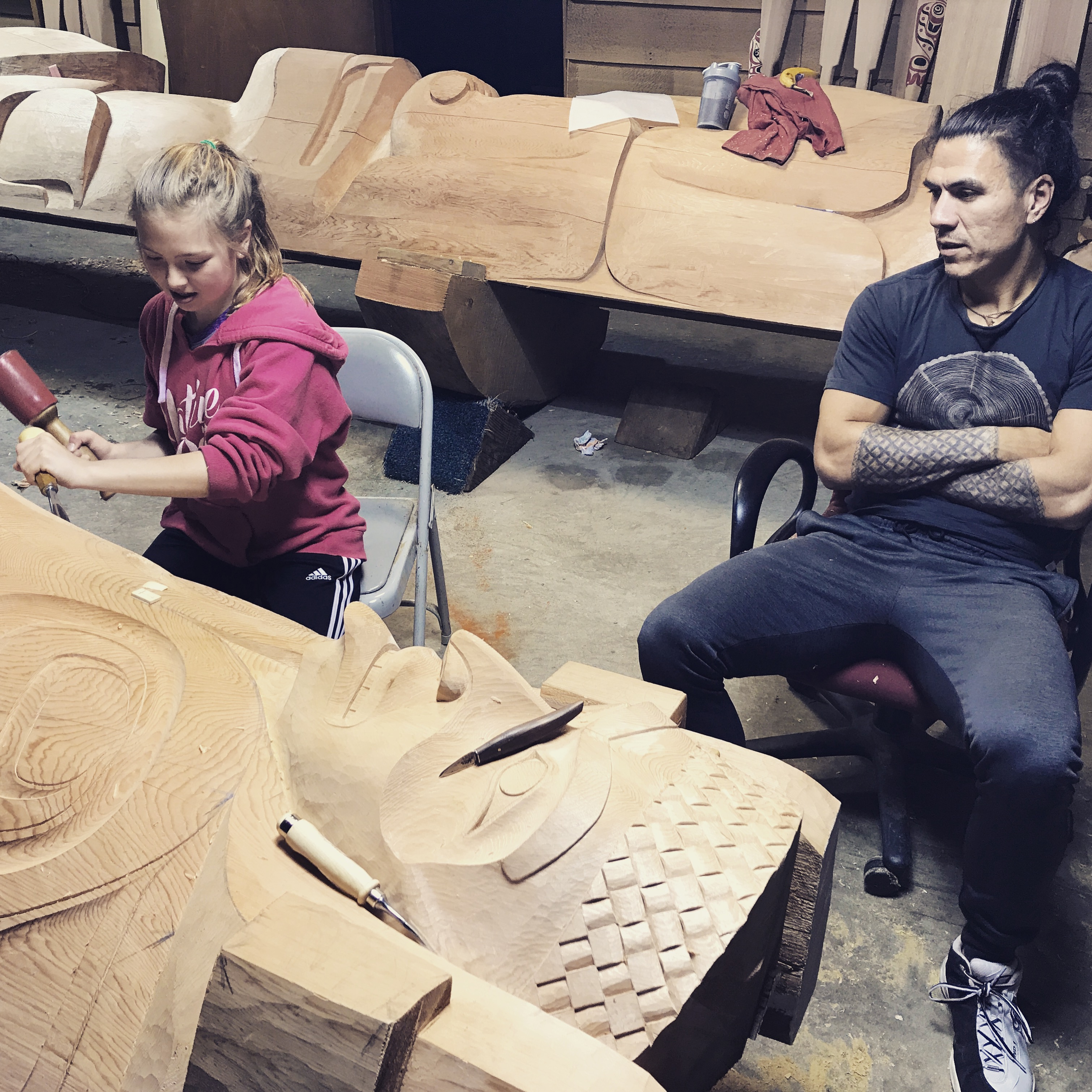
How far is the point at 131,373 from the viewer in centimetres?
454

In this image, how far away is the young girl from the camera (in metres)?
1.64

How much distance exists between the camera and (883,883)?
208 centimetres

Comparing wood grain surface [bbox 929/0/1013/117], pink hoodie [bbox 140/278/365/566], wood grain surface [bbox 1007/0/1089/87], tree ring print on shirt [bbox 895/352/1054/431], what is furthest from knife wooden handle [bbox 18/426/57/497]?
wood grain surface [bbox 1007/0/1089/87]

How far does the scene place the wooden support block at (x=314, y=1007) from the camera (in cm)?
78

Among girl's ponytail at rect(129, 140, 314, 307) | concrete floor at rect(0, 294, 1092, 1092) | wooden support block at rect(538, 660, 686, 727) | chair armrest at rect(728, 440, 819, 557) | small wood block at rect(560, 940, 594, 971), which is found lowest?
concrete floor at rect(0, 294, 1092, 1092)

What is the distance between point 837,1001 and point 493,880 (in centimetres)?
126

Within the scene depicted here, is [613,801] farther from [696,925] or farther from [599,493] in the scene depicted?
[599,493]

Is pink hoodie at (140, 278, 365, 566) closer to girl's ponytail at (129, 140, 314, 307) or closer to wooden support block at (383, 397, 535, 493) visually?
girl's ponytail at (129, 140, 314, 307)

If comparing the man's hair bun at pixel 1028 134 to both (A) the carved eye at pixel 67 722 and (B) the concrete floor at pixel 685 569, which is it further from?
(A) the carved eye at pixel 67 722

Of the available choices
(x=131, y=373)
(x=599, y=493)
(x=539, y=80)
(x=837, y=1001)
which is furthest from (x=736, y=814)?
(x=539, y=80)

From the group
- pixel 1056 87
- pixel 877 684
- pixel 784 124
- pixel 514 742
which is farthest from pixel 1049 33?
pixel 514 742

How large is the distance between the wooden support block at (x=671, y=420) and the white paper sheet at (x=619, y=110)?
106cm

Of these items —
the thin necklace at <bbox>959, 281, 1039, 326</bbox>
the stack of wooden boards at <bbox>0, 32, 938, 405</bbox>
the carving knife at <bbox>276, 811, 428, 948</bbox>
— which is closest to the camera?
the carving knife at <bbox>276, 811, 428, 948</bbox>

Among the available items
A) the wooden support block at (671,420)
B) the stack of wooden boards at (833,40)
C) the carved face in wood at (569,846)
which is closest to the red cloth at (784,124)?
the stack of wooden boards at (833,40)
